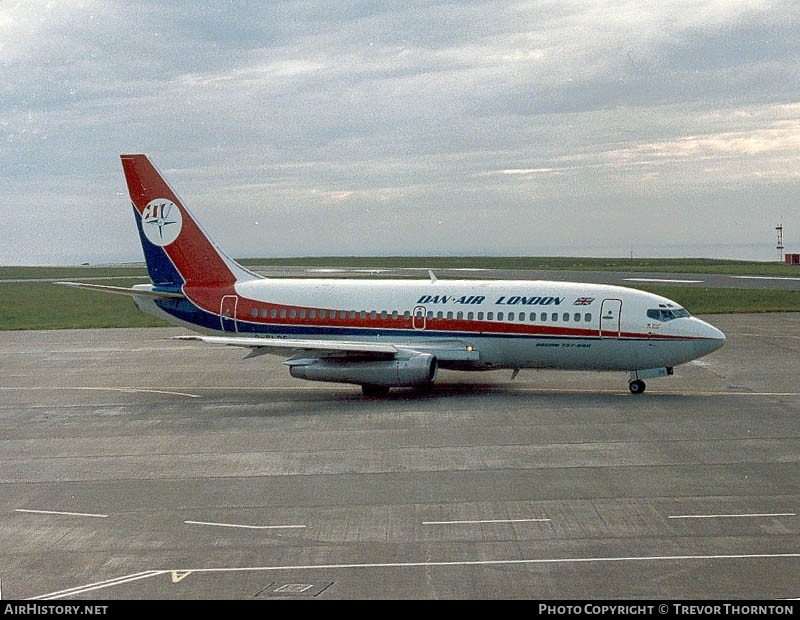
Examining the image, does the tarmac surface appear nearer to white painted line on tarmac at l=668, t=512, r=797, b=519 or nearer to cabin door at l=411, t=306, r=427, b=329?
white painted line on tarmac at l=668, t=512, r=797, b=519

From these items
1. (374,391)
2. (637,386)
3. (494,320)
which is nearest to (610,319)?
(637,386)

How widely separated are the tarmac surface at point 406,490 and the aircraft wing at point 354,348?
58.8 inches

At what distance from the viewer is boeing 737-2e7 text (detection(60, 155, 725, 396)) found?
108ft

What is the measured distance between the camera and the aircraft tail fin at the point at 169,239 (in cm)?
3909

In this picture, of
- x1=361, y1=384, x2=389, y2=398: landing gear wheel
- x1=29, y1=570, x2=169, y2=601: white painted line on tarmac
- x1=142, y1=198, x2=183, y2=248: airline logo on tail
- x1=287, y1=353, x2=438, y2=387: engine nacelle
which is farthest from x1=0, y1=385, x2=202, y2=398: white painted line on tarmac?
x1=29, y1=570, x2=169, y2=601: white painted line on tarmac

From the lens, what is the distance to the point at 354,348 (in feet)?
109

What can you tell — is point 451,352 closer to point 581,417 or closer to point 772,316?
point 581,417

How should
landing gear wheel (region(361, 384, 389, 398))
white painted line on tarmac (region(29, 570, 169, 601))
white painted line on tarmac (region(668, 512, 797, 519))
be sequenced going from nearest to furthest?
white painted line on tarmac (region(29, 570, 169, 601)) → white painted line on tarmac (region(668, 512, 797, 519)) → landing gear wheel (region(361, 384, 389, 398))

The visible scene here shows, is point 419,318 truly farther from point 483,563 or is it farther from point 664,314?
point 483,563

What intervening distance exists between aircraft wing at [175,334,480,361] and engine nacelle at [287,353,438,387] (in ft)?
1.07

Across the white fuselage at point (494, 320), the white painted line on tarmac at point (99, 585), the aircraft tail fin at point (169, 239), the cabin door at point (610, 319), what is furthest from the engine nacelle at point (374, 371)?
the white painted line on tarmac at point (99, 585)

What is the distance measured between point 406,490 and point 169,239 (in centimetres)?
2165

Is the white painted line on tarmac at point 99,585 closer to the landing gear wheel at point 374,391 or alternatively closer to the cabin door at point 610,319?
the landing gear wheel at point 374,391
